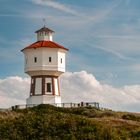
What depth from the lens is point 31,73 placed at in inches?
2462

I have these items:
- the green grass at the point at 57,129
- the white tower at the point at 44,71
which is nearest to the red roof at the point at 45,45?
the white tower at the point at 44,71

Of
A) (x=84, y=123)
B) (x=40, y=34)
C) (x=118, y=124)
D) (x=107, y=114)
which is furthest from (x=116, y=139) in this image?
(x=40, y=34)

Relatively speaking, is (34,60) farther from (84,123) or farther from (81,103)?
(84,123)

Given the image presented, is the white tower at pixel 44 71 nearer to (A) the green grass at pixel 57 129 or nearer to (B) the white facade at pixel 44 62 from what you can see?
(B) the white facade at pixel 44 62

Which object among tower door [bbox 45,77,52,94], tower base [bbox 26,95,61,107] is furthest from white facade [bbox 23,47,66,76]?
tower base [bbox 26,95,61,107]

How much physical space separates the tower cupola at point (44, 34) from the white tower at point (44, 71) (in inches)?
62.1

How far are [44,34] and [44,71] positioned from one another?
198 inches

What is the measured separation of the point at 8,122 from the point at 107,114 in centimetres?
1685

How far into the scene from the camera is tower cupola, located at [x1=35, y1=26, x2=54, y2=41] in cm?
6412

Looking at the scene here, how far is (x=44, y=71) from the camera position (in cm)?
6197

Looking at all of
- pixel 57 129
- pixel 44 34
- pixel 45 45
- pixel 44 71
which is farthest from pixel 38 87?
pixel 57 129

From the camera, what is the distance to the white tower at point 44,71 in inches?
2437

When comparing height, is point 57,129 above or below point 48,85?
below

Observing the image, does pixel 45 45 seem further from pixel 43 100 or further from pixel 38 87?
pixel 43 100
